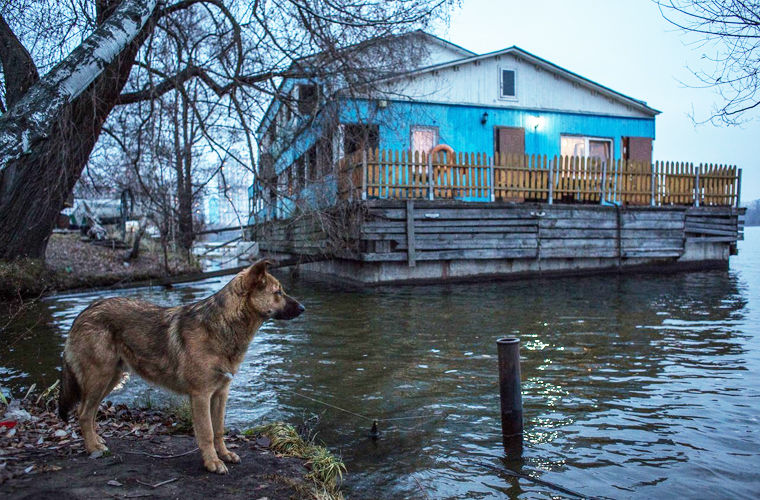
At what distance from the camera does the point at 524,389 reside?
7.18m

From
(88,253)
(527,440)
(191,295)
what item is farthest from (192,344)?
(88,253)

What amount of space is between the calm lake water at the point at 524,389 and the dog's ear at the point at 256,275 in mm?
1856

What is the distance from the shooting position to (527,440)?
18.2ft

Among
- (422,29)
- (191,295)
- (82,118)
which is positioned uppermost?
(422,29)

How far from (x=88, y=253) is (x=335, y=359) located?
1728cm

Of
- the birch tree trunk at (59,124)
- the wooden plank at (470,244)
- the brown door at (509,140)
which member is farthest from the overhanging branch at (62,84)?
the brown door at (509,140)

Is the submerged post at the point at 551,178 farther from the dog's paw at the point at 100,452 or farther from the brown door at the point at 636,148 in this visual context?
the dog's paw at the point at 100,452

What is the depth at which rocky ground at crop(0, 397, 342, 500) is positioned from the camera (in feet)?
12.1

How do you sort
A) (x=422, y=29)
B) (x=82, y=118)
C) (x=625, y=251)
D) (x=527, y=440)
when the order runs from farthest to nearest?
(x=625, y=251)
(x=422, y=29)
(x=82, y=118)
(x=527, y=440)

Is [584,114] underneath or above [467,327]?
above

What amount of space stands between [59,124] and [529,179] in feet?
50.0

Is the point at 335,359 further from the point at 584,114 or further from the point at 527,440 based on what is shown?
the point at 584,114

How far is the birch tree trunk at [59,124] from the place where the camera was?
5090 millimetres

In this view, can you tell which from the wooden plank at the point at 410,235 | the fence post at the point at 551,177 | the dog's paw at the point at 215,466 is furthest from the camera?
the fence post at the point at 551,177
